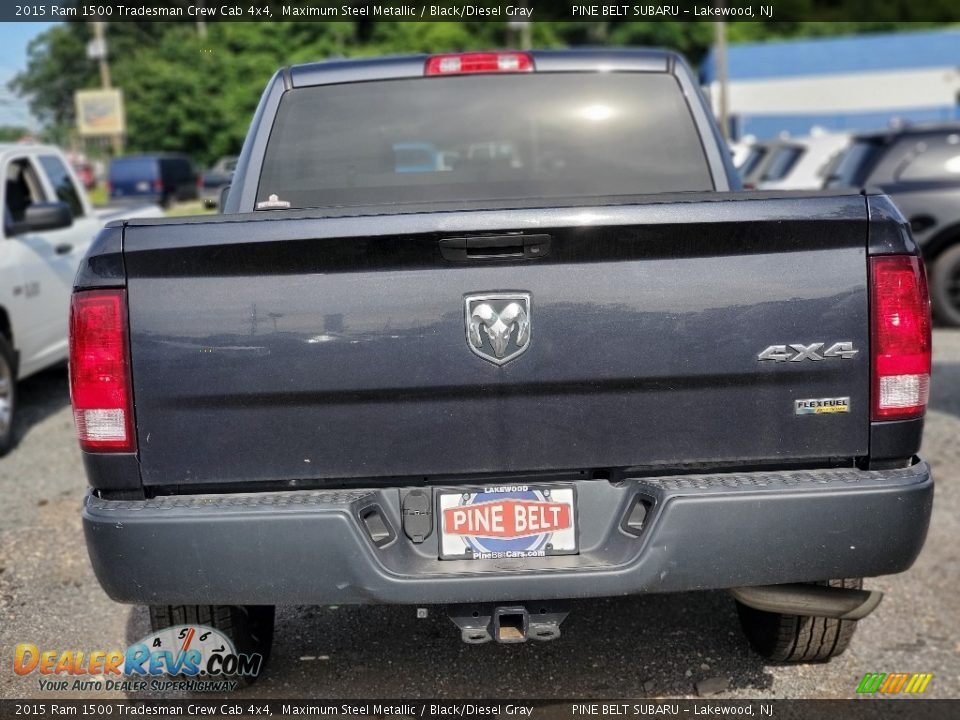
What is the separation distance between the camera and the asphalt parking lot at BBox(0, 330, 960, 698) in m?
3.54

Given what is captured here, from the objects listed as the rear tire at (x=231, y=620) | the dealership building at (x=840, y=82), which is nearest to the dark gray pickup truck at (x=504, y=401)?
the rear tire at (x=231, y=620)

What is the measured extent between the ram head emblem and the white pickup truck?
4775 mm

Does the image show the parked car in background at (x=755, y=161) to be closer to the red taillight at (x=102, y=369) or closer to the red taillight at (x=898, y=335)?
the red taillight at (x=898, y=335)

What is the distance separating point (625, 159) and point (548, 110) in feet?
1.18

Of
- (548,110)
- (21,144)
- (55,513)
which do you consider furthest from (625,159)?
(21,144)

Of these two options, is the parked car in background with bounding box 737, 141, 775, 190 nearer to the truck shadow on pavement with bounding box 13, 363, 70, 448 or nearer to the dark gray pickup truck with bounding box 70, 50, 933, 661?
the truck shadow on pavement with bounding box 13, 363, 70, 448

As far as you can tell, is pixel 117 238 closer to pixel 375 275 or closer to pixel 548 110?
pixel 375 275

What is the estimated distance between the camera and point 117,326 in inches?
107

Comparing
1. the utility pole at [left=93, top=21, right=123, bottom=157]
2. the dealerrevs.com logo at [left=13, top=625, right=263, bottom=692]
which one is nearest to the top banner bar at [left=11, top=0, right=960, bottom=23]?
the utility pole at [left=93, top=21, right=123, bottom=157]

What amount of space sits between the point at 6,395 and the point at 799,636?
5.04 meters

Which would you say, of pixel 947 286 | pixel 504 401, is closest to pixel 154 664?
pixel 504 401

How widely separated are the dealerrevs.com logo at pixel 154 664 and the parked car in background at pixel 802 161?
1067 cm

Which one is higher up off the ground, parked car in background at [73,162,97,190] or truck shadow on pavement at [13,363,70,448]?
truck shadow on pavement at [13,363,70,448]

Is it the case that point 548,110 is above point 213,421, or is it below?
above
